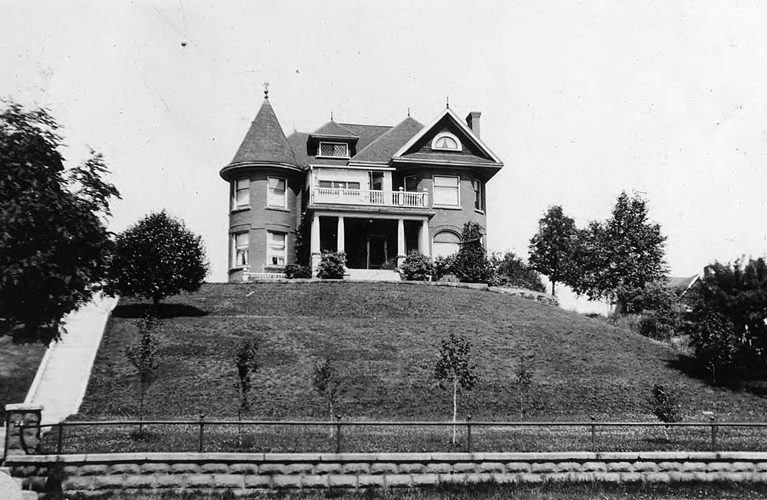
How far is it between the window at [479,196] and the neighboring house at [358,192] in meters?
0.06

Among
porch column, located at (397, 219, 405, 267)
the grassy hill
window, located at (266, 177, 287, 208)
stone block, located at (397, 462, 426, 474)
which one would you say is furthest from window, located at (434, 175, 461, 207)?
stone block, located at (397, 462, 426, 474)

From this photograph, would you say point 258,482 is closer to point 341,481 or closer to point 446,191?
point 341,481

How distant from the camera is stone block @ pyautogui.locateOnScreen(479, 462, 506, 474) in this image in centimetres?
1484

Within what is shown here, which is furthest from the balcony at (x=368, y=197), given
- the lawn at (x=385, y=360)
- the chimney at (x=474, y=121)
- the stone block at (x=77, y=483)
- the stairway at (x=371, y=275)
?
the stone block at (x=77, y=483)

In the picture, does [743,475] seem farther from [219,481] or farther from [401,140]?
[401,140]

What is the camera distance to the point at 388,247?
44.3 m

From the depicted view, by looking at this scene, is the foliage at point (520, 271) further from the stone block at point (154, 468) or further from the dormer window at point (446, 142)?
the stone block at point (154, 468)

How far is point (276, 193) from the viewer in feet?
145

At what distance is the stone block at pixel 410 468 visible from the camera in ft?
47.8

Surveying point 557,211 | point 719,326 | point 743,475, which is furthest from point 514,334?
point 557,211

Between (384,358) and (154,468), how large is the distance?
13008mm

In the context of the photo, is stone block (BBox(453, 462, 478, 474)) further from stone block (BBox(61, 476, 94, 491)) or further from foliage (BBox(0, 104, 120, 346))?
foliage (BBox(0, 104, 120, 346))

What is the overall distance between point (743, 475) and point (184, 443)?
11.0 m

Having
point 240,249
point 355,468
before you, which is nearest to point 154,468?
point 355,468
